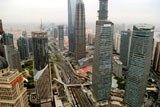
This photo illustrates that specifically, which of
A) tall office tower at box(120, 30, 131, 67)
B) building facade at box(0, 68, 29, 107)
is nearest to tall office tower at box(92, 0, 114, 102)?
building facade at box(0, 68, 29, 107)

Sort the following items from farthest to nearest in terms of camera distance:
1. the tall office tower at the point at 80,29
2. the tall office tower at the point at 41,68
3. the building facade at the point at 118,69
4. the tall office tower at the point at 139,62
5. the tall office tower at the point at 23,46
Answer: the tall office tower at the point at 23,46, the tall office tower at the point at 80,29, the building facade at the point at 118,69, the tall office tower at the point at 41,68, the tall office tower at the point at 139,62

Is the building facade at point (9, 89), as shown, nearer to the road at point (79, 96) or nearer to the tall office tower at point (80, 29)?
the road at point (79, 96)

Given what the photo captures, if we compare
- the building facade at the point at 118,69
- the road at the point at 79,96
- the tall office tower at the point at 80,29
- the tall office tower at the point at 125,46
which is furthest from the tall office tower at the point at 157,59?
the road at the point at 79,96

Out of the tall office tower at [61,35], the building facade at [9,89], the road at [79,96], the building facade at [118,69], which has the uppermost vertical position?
the tall office tower at [61,35]

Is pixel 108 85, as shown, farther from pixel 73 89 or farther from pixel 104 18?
pixel 104 18

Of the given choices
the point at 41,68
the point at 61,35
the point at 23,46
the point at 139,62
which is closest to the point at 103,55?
the point at 139,62

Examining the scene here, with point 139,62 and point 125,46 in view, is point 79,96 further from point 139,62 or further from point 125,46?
point 125,46

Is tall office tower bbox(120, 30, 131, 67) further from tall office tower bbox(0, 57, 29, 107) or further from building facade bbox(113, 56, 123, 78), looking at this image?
tall office tower bbox(0, 57, 29, 107)
